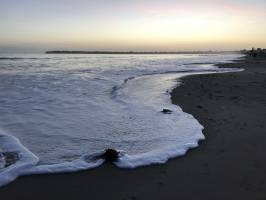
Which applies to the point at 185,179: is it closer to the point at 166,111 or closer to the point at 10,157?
the point at 10,157

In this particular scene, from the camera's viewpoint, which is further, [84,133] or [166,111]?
[166,111]

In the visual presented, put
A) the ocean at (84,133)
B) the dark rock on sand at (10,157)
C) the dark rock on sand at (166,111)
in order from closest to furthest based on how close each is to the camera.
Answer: the dark rock on sand at (10,157), the ocean at (84,133), the dark rock on sand at (166,111)

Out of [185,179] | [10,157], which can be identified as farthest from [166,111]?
[10,157]

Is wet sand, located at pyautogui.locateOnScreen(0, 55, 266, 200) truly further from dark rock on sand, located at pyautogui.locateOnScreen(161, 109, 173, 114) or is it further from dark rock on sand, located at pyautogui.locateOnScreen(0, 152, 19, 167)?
dark rock on sand, located at pyautogui.locateOnScreen(161, 109, 173, 114)

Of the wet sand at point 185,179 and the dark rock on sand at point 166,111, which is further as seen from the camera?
the dark rock on sand at point 166,111

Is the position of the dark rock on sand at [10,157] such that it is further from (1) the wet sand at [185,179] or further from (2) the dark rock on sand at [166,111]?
(2) the dark rock on sand at [166,111]

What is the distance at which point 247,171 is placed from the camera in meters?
4.67

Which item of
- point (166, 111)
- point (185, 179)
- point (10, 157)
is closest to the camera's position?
point (185, 179)

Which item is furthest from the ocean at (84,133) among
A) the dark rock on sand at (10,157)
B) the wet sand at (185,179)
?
the wet sand at (185,179)

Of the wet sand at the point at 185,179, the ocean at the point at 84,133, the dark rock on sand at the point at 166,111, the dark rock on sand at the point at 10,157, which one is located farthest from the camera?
the dark rock on sand at the point at 166,111

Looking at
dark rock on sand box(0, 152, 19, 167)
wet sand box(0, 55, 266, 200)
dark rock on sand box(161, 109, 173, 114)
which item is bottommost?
dark rock on sand box(161, 109, 173, 114)

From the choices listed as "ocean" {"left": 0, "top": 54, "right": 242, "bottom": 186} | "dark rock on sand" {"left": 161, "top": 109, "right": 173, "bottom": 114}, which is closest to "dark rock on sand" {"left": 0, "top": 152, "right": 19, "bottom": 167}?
"ocean" {"left": 0, "top": 54, "right": 242, "bottom": 186}

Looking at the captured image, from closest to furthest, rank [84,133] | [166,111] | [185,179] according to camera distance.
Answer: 1. [185,179]
2. [84,133]
3. [166,111]

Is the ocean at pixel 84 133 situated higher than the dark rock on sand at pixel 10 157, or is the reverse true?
the dark rock on sand at pixel 10 157
